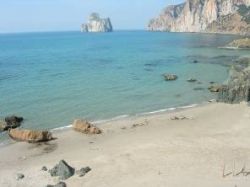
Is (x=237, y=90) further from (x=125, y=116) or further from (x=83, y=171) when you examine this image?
(x=83, y=171)

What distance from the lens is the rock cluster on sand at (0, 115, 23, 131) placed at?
1225 inches

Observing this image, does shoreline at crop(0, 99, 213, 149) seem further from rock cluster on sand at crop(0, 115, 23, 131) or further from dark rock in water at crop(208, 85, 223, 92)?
dark rock in water at crop(208, 85, 223, 92)

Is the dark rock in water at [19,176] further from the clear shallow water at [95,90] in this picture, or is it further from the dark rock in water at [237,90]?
the dark rock in water at [237,90]

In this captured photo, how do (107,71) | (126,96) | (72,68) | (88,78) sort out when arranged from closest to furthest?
(126,96)
(88,78)
(107,71)
(72,68)

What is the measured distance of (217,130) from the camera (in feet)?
94.1

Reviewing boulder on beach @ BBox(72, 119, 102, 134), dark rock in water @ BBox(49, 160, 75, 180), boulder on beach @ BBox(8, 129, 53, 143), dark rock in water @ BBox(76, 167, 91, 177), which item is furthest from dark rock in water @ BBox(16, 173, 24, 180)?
boulder on beach @ BBox(72, 119, 102, 134)

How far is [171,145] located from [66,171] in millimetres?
7102

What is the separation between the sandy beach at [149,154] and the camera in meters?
20.0

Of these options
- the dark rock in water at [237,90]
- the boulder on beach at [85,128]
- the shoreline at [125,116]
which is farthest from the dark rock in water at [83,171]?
the dark rock in water at [237,90]

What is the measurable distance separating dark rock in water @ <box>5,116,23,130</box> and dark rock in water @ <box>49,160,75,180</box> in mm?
11420

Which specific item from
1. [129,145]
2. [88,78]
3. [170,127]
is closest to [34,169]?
[129,145]

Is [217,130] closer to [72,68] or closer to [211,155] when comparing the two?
[211,155]

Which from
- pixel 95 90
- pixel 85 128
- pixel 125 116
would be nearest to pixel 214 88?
pixel 95 90

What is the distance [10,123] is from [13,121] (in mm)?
391
